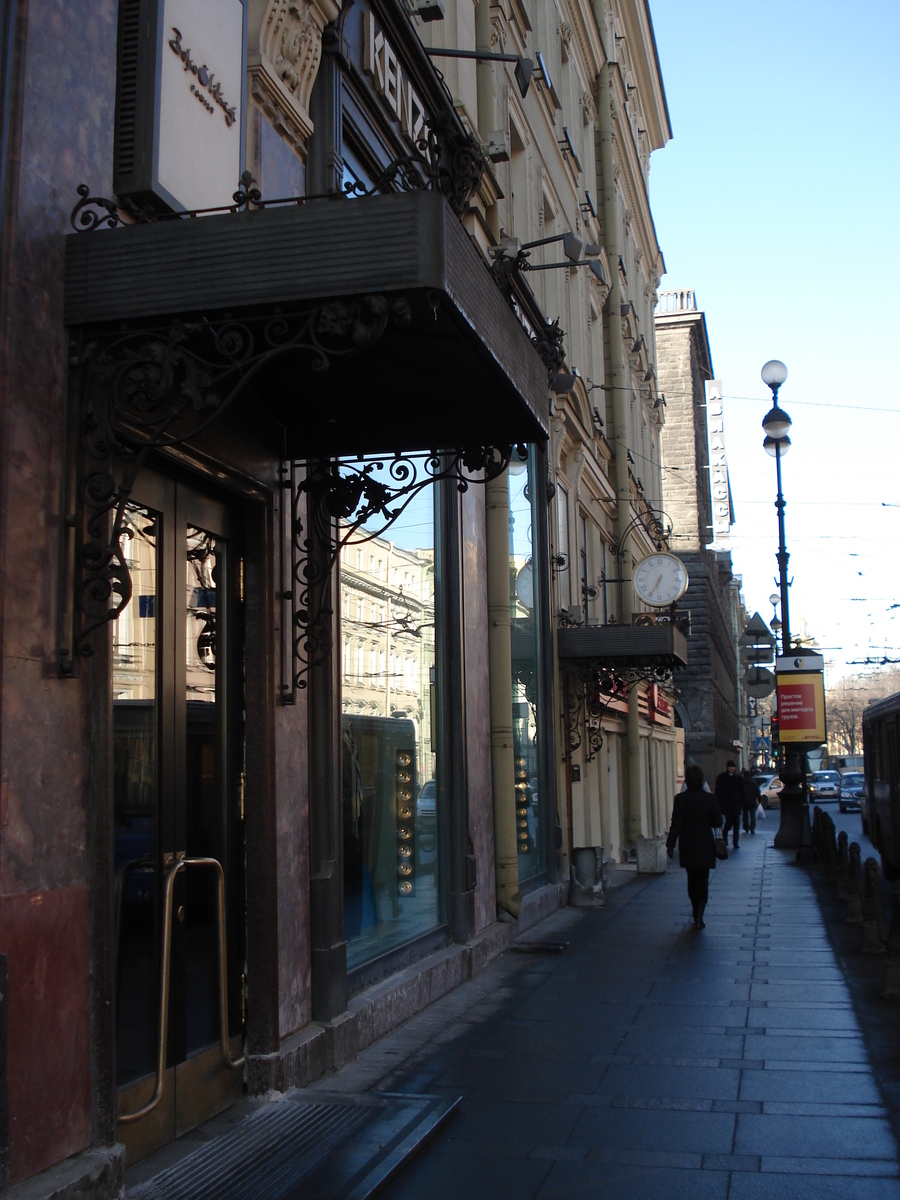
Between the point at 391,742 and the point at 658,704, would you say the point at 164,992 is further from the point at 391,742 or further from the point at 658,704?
the point at 658,704

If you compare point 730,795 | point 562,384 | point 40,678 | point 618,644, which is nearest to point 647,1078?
point 40,678

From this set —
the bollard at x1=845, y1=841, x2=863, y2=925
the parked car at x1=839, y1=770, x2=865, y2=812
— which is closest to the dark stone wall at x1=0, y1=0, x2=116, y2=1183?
the bollard at x1=845, y1=841, x2=863, y2=925

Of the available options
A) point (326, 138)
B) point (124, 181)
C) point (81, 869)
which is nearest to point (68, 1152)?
point (81, 869)

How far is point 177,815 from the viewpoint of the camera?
5812 mm

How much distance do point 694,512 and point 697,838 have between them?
3865cm

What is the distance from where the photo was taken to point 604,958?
37.5 feet

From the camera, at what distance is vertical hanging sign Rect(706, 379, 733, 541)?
60156 mm

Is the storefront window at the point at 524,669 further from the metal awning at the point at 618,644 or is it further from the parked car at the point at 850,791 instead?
the parked car at the point at 850,791

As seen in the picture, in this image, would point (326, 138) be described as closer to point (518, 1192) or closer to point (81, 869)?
point (81, 869)

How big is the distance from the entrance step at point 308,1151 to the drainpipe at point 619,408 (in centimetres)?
1721

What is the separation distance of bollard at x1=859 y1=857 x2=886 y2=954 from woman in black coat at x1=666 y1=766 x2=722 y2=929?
2.03m

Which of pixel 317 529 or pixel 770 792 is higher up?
pixel 317 529

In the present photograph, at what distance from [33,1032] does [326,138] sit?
18.0ft

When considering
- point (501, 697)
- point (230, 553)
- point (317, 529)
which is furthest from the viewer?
point (501, 697)
